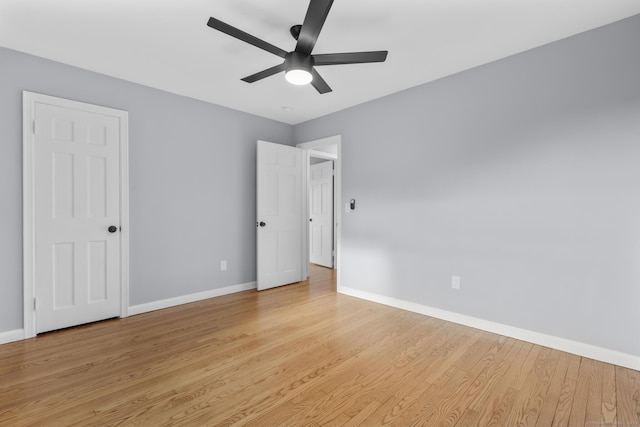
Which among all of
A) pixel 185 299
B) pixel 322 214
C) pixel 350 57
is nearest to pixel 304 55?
pixel 350 57

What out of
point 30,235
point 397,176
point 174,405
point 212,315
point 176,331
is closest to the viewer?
point 174,405

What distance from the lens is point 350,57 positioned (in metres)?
2.08

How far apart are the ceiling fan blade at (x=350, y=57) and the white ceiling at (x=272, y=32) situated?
310 mm

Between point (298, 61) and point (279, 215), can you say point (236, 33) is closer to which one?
point (298, 61)

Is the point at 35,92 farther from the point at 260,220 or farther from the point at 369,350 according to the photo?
the point at 369,350

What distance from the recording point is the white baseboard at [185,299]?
331 centimetres

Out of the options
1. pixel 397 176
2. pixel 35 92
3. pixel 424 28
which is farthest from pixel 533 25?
pixel 35 92

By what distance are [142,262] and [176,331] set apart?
969mm

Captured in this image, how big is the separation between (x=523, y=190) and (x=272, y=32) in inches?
97.0

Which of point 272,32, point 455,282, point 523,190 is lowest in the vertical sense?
point 455,282

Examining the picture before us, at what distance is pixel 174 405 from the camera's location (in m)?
1.78

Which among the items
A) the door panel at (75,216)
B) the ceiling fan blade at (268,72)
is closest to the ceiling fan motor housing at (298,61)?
the ceiling fan blade at (268,72)

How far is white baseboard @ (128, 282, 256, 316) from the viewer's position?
3.31m

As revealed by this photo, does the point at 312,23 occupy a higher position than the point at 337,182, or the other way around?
the point at 312,23
